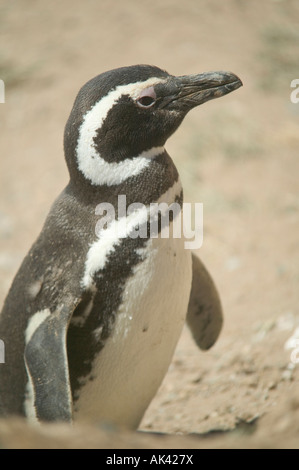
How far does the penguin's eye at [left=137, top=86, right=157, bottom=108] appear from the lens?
2363 mm

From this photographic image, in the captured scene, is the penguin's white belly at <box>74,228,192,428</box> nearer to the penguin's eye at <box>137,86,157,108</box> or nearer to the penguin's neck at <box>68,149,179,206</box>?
the penguin's neck at <box>68,149,179,206</box>

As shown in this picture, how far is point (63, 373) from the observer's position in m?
2.27

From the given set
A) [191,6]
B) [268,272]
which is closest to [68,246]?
[268,272]

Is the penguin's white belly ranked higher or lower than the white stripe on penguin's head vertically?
lower

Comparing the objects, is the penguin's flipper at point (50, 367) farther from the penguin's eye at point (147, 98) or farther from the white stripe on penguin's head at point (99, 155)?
the penguin's eye at point (147, 98)

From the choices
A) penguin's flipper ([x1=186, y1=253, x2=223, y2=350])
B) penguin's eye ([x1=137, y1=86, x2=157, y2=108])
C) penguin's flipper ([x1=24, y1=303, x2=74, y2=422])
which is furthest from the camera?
penguin's flipper ([x1=186, y1=253, x2=223, y2=350])

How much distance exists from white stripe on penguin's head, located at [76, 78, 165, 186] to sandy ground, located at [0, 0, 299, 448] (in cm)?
97

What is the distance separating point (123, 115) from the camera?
92.5 inches

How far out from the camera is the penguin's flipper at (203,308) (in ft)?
10.0

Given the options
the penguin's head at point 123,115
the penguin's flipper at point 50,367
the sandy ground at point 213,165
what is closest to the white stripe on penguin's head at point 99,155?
the penguin's head at point 123,115

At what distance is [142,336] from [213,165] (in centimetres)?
275

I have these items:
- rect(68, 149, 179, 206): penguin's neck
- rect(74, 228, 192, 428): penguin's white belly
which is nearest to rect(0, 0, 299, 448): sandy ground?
rect(74, 228, 192, 428): penguin's white belly

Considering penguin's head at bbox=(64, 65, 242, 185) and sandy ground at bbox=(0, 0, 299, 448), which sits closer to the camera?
penguin's head at bbox=(64, 65, 242, 185)

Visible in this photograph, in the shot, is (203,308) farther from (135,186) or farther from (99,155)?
(99,155)
